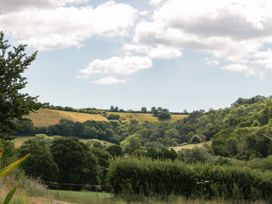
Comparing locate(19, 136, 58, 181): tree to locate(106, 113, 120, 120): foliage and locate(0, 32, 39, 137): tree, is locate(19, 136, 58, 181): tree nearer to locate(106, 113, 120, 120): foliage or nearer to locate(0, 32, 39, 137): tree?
locate(0, 32, 39, 137): tree

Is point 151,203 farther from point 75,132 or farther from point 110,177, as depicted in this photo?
point 75,132

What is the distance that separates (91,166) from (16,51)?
49843 mm

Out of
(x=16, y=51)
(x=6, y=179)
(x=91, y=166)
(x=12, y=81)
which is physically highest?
(x=16, y=51)

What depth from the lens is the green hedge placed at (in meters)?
28.8

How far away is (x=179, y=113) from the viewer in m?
199

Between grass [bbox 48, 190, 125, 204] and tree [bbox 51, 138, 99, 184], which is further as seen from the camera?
tree [bbox 51, 138, 99, 184]

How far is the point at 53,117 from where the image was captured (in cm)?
13075

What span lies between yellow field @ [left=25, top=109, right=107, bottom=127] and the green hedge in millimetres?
86342

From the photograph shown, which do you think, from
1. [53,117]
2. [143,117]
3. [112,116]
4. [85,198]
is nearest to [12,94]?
[85,198]

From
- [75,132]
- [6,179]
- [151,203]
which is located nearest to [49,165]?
[151,203]

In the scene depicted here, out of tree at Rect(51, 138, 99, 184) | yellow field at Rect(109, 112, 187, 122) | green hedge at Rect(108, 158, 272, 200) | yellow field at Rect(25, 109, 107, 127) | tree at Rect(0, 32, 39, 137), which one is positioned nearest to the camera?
tree at Rect(0, 32, 39, 137)

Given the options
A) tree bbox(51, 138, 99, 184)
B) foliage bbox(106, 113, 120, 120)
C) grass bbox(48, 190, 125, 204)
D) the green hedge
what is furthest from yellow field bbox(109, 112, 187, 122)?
grass bbox(48, 190, 125, 204)

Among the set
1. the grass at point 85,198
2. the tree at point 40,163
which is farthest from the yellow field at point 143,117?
the grass at point 85,198

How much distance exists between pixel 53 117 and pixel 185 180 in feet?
340
